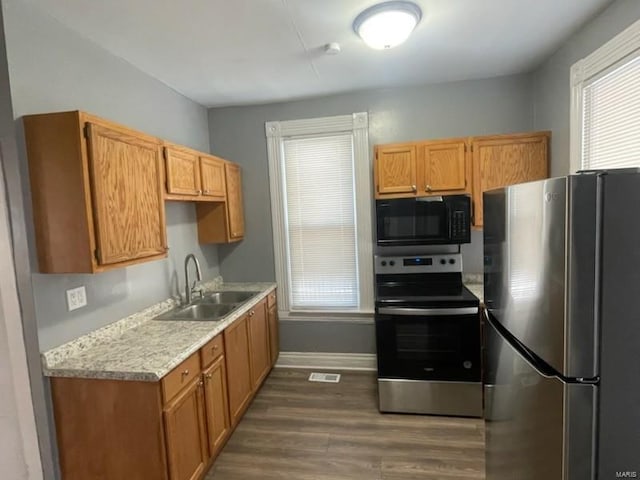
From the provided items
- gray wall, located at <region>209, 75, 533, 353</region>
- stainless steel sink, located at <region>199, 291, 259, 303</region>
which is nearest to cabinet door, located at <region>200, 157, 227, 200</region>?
gray wall, located at <region>209, 75, 533, 353</region>

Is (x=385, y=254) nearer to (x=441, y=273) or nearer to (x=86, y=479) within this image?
(x=441, y=273)

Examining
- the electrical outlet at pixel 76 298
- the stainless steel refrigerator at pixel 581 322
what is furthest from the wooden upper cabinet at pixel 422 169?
the electrical outlet at pixel 76 298

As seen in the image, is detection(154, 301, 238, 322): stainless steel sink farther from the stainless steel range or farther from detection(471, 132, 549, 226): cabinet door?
detection(471, 132, 549, 226): cabinet door

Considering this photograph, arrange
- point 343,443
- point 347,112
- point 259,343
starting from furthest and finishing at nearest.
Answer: point 347,112, point 259,343, point 343,443

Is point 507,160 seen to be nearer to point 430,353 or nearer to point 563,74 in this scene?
point 563,74

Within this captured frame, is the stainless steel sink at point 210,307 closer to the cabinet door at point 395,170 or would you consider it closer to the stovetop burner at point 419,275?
the stovetop burner at point 419,275

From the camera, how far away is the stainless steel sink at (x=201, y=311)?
103 inches

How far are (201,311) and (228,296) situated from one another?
0.34 meters

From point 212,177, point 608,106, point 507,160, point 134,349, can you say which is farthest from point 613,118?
point 134,349

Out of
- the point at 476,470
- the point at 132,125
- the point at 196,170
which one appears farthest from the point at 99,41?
the point at 476,470

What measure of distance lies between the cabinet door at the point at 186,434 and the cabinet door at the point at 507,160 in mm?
2409

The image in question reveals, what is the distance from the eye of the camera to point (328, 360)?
351cm

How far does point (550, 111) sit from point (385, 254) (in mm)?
1699

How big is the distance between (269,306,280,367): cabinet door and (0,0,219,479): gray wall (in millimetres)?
1037
